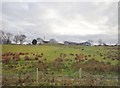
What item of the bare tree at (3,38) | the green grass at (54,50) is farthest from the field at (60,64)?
the bare tree at (3,38)

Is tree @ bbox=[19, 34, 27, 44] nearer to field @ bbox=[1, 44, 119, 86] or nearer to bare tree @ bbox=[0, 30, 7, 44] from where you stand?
bare tree @ bbox=[0, 30, 7, 44]

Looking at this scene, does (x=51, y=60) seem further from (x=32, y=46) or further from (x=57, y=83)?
(x=57, y=83)

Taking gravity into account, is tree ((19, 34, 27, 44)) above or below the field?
above

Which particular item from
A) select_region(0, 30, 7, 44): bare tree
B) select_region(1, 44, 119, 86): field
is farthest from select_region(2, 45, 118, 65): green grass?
select_region(0, 30, 7, 44): bare tree

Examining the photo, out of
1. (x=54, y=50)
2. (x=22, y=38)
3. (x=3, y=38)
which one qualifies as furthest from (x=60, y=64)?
(x=3, y=38)

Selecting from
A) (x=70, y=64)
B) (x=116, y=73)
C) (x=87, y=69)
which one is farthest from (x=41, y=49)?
(x=116, y=73)

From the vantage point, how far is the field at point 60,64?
12.4 metres

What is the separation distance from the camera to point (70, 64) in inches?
658

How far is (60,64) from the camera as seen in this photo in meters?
16.6

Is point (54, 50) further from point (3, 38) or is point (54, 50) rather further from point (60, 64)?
point (3, 38)

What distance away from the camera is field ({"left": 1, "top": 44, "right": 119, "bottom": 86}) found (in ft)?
40.7

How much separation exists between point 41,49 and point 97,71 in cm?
620

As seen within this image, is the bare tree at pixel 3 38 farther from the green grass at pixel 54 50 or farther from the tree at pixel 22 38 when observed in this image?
the tree at pixel 22 38

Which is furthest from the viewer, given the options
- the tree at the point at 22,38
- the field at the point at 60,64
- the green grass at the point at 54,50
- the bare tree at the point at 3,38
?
the tree at the point at 22,38
